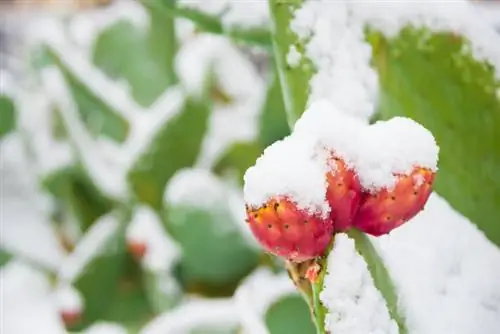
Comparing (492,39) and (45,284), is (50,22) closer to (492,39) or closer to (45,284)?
(45,284)

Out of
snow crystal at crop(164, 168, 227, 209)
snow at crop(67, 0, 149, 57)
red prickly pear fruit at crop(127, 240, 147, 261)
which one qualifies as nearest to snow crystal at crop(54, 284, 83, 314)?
red prickly pear fruit at crop(127, 240, 147, 261)

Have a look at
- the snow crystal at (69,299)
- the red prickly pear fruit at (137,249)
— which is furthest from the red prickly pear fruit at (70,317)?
the red prickly pear fruit at (137,249)

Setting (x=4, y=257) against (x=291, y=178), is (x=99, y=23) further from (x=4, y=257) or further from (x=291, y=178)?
(x=291, y=178)

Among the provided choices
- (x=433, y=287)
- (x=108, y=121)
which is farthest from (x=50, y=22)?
(x=433, y=287)

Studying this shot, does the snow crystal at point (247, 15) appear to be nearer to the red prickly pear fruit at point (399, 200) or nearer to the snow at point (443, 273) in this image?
the snow at point (443, 273)

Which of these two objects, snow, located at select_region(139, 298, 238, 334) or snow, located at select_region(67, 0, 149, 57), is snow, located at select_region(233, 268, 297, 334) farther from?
snow, located at select_region(67, 0, 149, 57)

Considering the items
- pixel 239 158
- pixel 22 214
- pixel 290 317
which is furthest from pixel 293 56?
pixel 22 214
